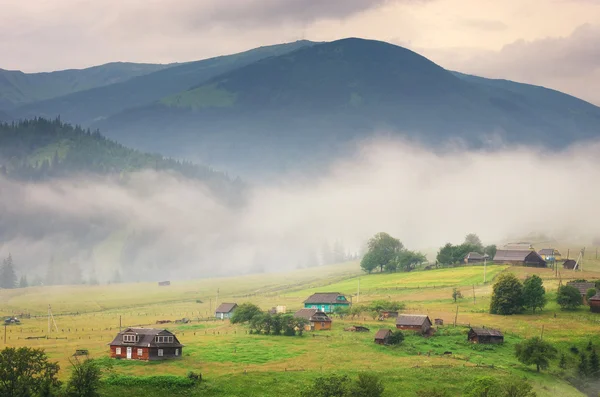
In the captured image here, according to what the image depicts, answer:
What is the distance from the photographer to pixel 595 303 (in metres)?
138

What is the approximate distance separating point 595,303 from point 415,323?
35.0 m

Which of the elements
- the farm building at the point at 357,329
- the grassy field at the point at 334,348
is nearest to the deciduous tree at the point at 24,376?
the grassy field at the point at 334,348

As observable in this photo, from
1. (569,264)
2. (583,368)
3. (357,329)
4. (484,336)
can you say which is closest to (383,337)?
(357,329)

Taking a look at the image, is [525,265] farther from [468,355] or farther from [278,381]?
[278,381]

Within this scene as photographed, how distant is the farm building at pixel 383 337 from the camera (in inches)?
4653

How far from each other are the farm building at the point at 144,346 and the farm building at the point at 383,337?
1199 inches

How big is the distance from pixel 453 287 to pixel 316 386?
316 feet

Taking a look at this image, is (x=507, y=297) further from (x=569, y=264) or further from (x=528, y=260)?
(x=528, y=260)

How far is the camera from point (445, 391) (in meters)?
92.7

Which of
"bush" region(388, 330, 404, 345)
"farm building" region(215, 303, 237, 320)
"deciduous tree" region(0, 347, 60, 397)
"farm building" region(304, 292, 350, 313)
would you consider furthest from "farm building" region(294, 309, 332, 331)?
"deciduous tree" region(0, 347, 60, 397)

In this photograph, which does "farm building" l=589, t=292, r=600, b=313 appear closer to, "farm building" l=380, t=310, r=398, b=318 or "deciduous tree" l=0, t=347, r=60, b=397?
"farm building" l=380, t=310, r=398, b=318

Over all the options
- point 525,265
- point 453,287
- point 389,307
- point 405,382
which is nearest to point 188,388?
point 405,382

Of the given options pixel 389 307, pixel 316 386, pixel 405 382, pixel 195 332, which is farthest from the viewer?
pixel 389 307

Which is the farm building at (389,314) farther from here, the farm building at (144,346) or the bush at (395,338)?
the farm building at (144,346)
